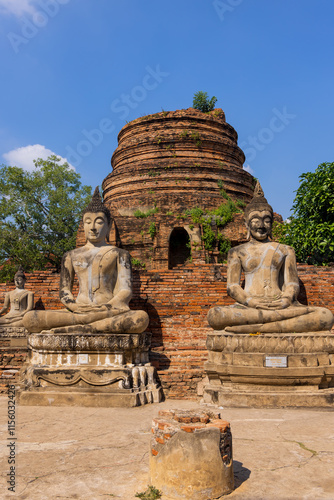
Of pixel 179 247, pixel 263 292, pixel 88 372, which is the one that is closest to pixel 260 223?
pixel 263 292

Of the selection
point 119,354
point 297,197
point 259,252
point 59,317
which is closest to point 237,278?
point 259,252

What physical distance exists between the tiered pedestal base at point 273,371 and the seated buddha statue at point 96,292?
49.2 inches

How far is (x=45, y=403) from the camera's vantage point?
532 centimetres

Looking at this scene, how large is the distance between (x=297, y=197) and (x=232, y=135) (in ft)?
24.5

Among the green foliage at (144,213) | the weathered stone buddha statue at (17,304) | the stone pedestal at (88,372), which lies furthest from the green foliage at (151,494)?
the green foliage at (144,213)

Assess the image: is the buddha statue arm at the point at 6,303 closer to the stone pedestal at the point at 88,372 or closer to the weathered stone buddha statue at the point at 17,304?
the weathered stone buddha statue at the point at 17,304

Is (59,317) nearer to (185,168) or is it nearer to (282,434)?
(282,434)

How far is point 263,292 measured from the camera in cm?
638

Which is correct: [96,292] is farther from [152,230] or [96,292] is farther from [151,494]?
[152,230]

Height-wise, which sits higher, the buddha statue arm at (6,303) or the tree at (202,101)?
the tree at (202,101)

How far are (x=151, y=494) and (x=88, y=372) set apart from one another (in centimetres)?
319

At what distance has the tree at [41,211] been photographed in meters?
19.3

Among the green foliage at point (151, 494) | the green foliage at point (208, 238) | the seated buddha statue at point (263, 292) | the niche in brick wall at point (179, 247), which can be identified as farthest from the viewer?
the niche in brick wall at point (179, 247)

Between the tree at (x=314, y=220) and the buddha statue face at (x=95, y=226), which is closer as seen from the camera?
the buddha statue face at (x=95, y=226)
